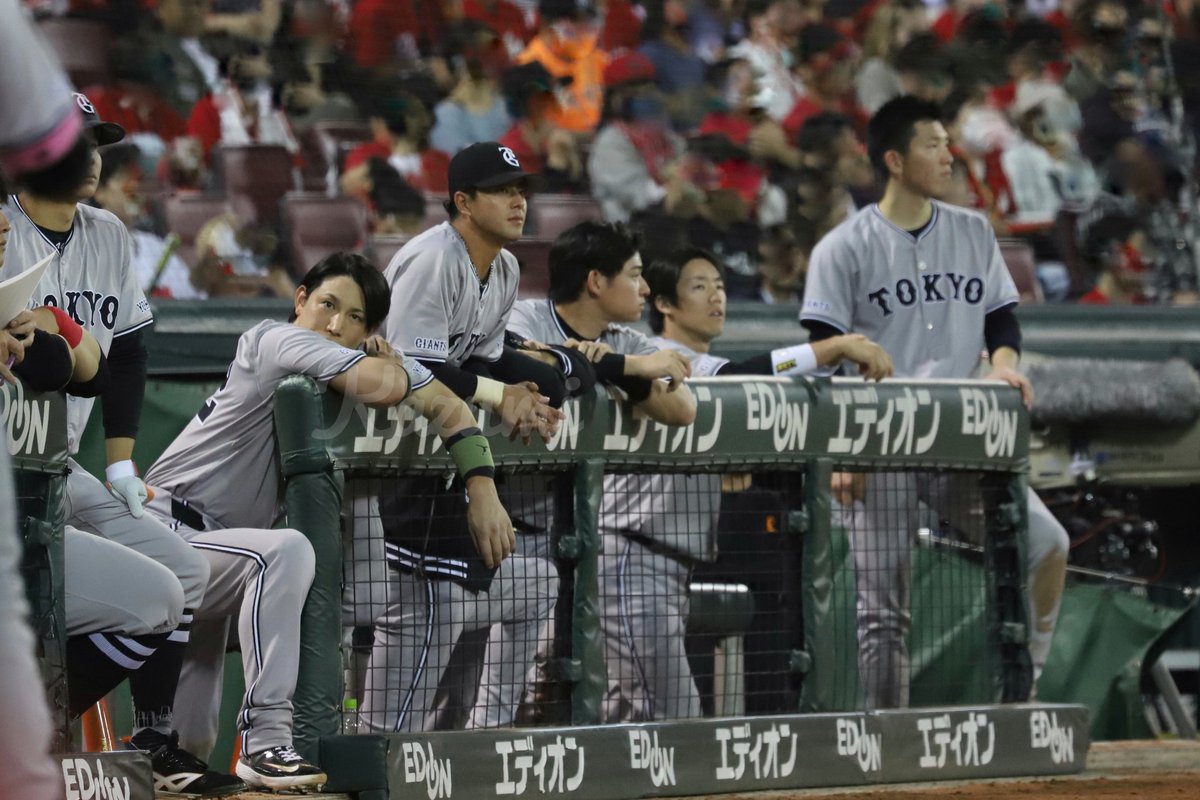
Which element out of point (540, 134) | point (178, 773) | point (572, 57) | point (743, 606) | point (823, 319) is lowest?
point (178, 773)

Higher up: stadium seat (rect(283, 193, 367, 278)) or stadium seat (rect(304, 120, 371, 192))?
stadium seat (rect(304, 120, 371, 192))

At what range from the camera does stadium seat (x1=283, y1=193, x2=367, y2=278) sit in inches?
313

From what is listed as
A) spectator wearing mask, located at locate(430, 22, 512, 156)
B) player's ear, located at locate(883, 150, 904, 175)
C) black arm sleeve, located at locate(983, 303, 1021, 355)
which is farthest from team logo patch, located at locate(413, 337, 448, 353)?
spectator wearing mask, located at locate(430, 22, 512, 156)

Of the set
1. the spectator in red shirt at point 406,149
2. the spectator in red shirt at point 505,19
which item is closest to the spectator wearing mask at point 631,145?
the spectator in red shirt at point 505,19

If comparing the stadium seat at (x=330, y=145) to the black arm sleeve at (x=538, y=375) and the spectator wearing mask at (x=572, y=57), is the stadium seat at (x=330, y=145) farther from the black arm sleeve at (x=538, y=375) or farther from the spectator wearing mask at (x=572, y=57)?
the black arm sleeve at (x=538, y=375)

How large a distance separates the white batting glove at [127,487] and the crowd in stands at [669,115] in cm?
308

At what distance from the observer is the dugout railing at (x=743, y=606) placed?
4223 millimetres

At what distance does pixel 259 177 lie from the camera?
838 cm

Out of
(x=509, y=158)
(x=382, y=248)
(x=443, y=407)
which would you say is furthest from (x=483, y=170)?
(x=382, y=248)

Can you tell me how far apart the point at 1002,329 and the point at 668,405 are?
5.96ft

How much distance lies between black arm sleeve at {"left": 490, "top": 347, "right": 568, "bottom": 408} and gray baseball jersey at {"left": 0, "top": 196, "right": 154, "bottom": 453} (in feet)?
2.97

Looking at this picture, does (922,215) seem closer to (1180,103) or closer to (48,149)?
(48,149)

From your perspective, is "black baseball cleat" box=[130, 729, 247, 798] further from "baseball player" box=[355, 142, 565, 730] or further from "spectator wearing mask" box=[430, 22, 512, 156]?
"spectator wearing mask" box=[430, 22, 512, 156]

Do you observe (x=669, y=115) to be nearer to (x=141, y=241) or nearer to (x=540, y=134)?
(x=540, y=134)
